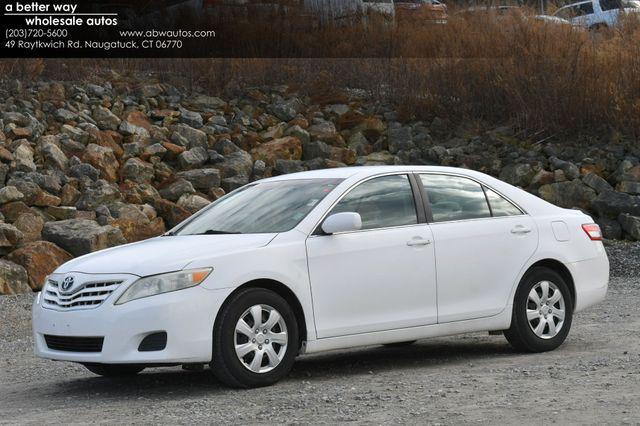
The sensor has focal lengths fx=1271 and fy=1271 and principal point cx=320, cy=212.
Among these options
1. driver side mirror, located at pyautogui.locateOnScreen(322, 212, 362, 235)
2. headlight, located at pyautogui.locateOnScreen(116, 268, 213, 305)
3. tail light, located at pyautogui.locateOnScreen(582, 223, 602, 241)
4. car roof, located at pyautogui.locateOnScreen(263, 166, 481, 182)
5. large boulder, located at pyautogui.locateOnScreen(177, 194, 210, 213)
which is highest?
car roof, located at pyautogui.locateOnScreen(263, 166, 481, 182)

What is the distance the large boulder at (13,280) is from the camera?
16.0 metres

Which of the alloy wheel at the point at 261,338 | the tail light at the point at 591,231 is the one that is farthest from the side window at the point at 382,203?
the tail light at the point at 591,231

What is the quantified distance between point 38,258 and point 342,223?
855 centimetres

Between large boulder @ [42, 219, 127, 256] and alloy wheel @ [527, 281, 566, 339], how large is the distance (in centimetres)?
841

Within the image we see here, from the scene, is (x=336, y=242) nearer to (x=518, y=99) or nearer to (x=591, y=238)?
(x=591, y=238)

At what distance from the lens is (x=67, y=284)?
8.86 meters

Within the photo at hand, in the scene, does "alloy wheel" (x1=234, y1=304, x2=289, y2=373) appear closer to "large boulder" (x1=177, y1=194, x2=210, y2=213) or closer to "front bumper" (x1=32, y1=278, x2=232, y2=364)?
"front bumper" (x1=32, y1=278, x2=232, y2=364)

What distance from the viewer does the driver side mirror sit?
9031mm

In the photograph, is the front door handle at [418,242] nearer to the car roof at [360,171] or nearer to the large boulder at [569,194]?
the car roof at [360,171]

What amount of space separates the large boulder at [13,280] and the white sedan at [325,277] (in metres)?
6.66

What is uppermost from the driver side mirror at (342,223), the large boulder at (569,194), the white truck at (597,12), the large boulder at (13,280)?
the white truck at (597,12)

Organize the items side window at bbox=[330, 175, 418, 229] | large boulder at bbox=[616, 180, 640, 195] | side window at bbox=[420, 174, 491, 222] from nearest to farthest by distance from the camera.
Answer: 1. side window at bbox=[330, 175, 418, 229]
2. side window at bbox=[420, 174, 491, 222]
3. large boulder at bbox=[616, 180, 640, 195]

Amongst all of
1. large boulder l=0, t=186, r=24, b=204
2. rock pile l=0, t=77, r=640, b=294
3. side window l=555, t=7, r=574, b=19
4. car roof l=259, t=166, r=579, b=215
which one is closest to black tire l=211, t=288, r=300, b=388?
car roof l=259, t=166, r=579, b=215

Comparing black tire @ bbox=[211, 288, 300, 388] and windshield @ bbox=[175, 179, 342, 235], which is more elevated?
windshield @ bbox=[175, 179, 342, 235]
